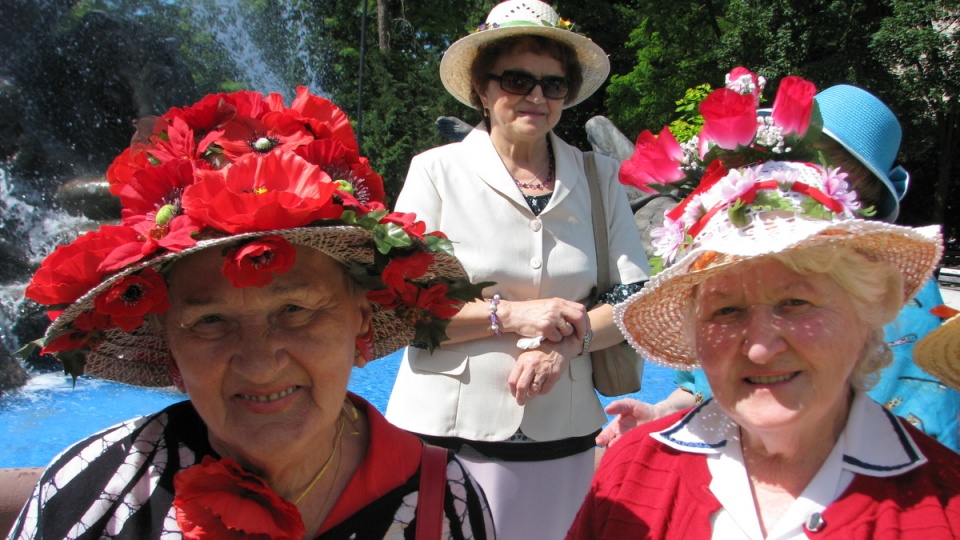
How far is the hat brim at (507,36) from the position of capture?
299 cm

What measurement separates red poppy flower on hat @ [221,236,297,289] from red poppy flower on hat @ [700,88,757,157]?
990mm

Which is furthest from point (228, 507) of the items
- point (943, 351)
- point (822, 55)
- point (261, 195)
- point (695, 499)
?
point (822, 55)

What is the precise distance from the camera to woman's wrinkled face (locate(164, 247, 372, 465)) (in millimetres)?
1726

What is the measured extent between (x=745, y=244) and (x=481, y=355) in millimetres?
1251

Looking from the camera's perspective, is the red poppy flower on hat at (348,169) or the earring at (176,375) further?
the earring at (176,375)

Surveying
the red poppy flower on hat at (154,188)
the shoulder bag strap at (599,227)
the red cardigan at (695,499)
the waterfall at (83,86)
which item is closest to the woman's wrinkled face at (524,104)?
the shoulder bag strap at (599,227)

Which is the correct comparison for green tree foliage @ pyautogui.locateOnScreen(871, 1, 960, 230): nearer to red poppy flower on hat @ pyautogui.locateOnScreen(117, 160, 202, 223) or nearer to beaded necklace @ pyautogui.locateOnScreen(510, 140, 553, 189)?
beaded necklace @ pyautogui.locateOnScreen(510, 140, 553, 189)

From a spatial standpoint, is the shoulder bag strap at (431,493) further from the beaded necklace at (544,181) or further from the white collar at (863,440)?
the beaded necklace at (544,181)

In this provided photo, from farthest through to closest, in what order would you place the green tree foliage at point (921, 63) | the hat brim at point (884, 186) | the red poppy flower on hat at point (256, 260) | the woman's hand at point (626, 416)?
the green tree foliage at point (921, 63)
the woman's hand at point (626, 416)
the hat brim at point (884, 186)
the red poppy flower on hat at point (256, 260)

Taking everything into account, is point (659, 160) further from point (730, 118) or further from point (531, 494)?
point (531, 494)

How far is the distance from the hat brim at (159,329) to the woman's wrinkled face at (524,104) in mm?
1080

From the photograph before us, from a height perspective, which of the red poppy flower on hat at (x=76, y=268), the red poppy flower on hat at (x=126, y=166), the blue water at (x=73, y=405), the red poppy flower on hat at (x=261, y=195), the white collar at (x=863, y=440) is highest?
the red poppy flower on hat at (x=126, y=166)

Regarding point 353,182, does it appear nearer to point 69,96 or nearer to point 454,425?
point 454,425

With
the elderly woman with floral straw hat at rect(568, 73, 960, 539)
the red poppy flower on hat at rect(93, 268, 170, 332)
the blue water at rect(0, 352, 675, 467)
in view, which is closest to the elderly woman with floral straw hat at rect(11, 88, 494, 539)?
the red poppy flower on hat at rect(93, 268, 170, 332)
